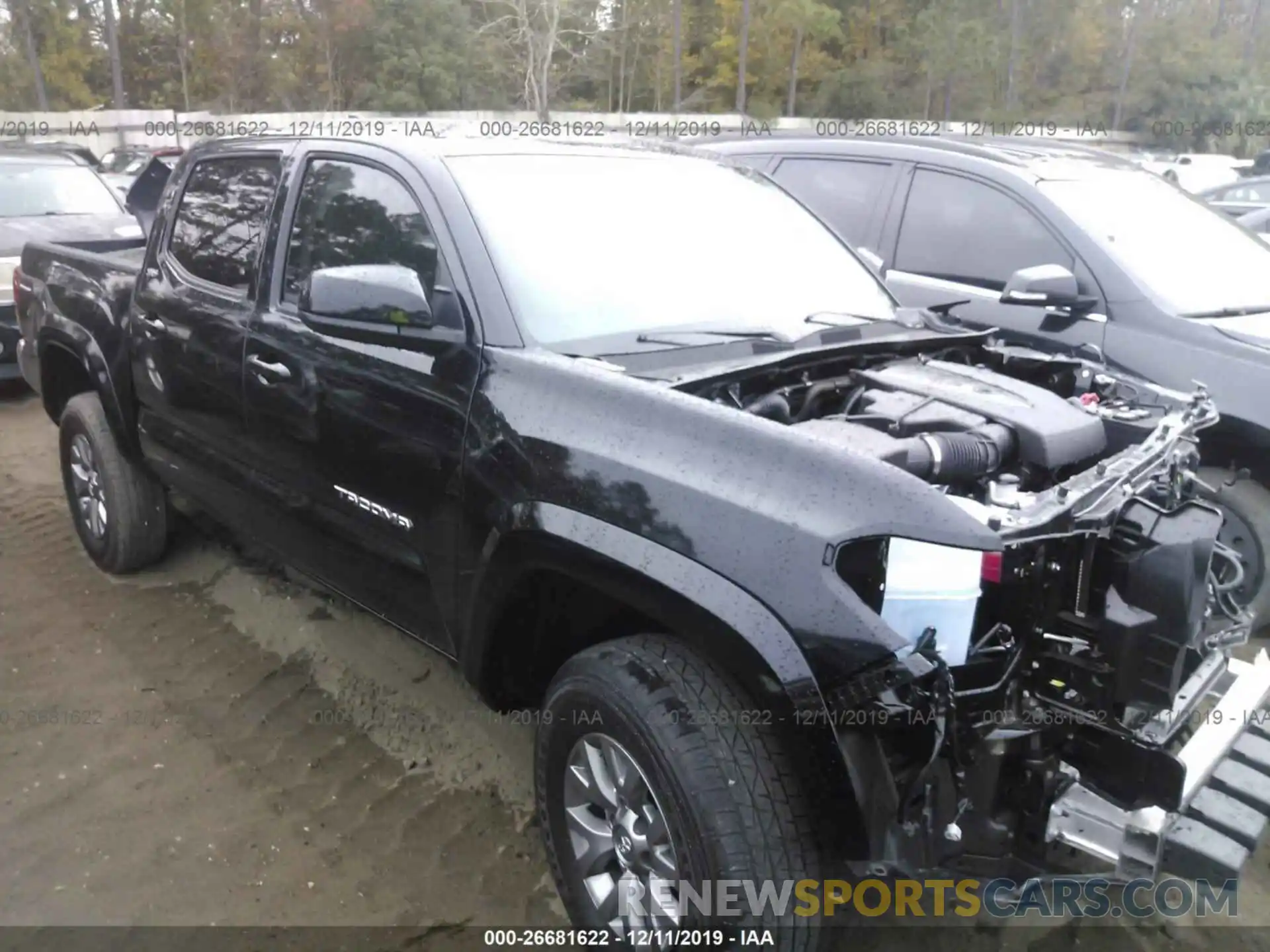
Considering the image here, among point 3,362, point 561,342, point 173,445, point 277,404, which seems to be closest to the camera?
point 561,342

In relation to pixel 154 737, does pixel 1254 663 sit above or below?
above

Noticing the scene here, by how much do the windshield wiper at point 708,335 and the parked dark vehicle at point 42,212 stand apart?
620 centimetres

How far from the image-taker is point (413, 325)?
109 inches

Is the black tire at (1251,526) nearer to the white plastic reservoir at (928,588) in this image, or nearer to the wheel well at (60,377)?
the white plastic reservoir at (928,588)

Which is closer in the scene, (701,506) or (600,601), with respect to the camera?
(701,506)

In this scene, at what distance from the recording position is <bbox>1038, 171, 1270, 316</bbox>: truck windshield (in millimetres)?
4664

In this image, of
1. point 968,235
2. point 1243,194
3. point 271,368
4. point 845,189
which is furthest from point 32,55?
point 271,368

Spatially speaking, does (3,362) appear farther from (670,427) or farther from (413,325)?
(670,427)

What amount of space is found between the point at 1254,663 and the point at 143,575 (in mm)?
4305

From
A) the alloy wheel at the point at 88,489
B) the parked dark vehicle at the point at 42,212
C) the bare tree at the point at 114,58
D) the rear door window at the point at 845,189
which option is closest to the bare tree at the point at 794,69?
the bare tree at the point at 114,58

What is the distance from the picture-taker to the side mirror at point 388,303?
2711mm

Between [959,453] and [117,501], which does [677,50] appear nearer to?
[117,501]

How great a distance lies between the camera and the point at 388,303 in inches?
107

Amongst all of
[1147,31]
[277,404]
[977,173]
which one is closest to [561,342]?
[277,404]
